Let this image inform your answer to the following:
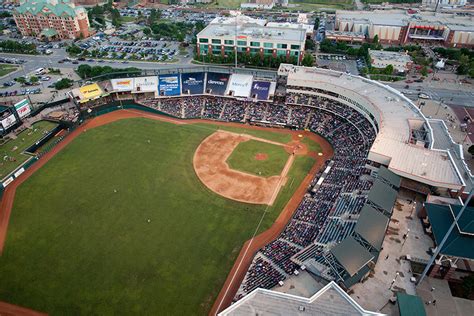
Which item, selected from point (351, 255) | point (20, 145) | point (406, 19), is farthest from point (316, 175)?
point (406, 19)

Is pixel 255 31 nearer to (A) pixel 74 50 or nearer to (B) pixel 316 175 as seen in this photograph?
(A) pixel 74 50

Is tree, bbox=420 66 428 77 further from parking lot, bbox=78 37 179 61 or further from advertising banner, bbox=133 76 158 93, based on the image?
parking lot, bbox=78 37 179 61

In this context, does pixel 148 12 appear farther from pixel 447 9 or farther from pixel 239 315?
pixel 239 315

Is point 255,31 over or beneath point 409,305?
over

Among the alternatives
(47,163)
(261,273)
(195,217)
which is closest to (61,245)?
(195,217)

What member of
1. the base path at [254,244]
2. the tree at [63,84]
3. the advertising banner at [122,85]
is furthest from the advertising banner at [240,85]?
the tree at [63,84]

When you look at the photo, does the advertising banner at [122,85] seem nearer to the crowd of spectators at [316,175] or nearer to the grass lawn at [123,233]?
the crowd of spectators at [316,175]

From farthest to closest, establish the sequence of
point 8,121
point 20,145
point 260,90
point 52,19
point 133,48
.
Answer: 1. point 52,19
2. point 133,48
3. point 260,90
4. point 8,121
5. point 20,145
